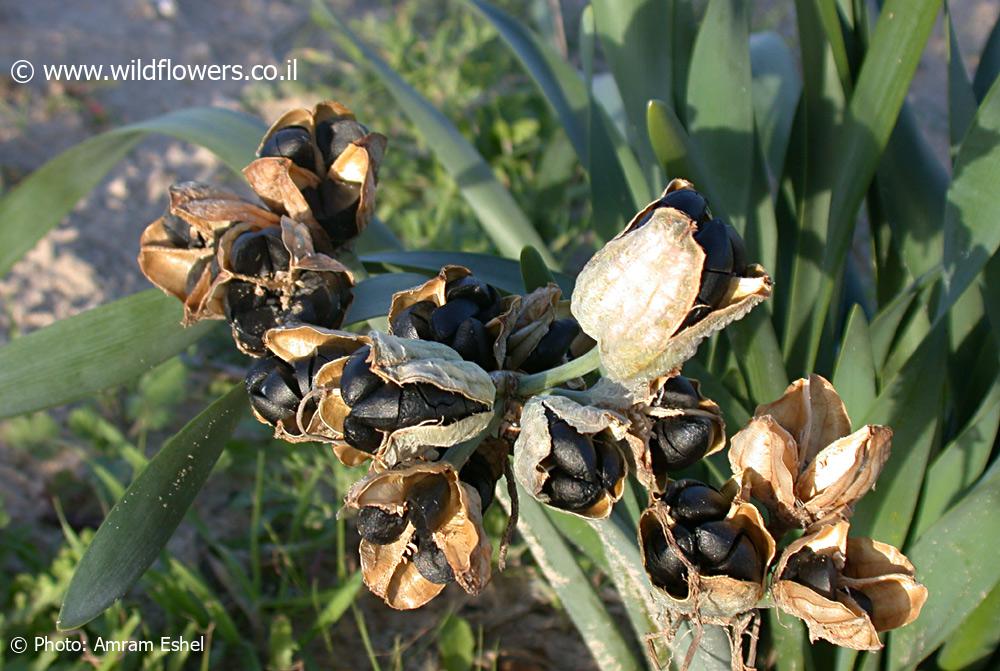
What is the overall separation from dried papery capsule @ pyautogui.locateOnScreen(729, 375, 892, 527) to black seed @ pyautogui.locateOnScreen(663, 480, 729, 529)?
0.09ft

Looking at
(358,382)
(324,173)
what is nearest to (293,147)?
(324,173)

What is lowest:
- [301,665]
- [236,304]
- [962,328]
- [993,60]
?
[301,665]

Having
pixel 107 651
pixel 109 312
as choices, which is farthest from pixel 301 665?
pixel 109 312

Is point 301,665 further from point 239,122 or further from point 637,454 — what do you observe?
point 637,454

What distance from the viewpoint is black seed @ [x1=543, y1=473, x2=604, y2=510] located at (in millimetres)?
754

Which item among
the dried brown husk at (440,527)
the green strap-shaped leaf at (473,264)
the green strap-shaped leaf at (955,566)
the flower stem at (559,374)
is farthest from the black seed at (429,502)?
the green strap-shaped leaf at (955,566)

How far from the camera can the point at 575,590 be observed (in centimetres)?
122

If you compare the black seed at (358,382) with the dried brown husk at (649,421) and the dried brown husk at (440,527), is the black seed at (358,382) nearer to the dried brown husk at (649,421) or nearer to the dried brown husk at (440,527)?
the dried brown husk at (440,527)

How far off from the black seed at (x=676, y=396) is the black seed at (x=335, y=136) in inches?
18.9

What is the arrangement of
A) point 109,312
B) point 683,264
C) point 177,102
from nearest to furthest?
point 683,264 → point 109,312 → point 177,102

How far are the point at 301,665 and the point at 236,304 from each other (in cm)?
80

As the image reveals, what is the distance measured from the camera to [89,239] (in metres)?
2.60

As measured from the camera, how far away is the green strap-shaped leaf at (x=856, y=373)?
113 centimetres

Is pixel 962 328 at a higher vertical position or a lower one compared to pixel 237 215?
lower
